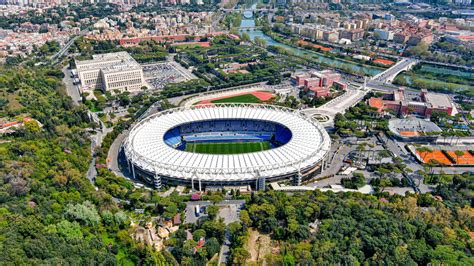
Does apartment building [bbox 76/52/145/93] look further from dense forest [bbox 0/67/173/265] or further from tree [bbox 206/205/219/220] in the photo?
tree [bbox 206/205/219/220]

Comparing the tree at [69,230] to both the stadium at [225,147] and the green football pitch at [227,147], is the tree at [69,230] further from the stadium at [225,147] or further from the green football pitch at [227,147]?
the green football pitch at [227,147]

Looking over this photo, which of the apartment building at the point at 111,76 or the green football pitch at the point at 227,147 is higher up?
the apartment building at the point at 111,76

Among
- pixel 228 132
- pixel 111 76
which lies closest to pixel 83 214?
pixel 228 132

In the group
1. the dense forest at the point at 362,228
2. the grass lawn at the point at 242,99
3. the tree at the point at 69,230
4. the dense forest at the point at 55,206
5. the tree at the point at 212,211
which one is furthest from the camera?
the grass lawn at the point at 242,99

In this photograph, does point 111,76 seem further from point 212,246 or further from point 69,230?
point 212,246

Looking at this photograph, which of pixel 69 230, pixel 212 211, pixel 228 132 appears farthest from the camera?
pixel 228 132

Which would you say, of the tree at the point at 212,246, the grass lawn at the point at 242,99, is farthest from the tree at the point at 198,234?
the grass lawn at the point at 242,99

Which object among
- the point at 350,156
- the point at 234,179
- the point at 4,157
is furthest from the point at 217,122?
the point at 4,157

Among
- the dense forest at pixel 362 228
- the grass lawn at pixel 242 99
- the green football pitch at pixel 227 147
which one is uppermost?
the grass lawn at pixel 242 99
